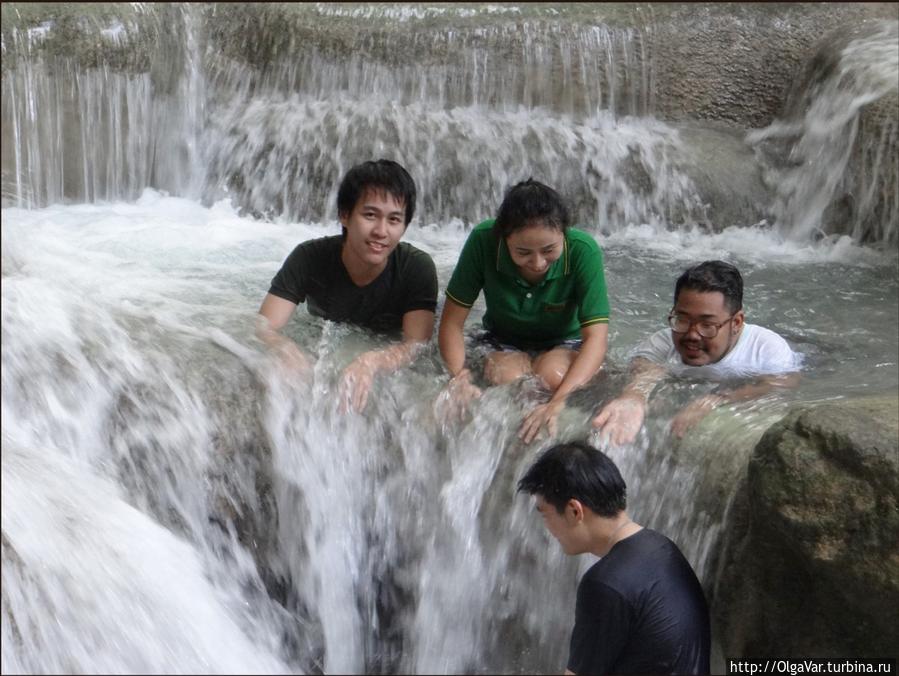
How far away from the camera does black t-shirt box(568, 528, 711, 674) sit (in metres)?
3.21

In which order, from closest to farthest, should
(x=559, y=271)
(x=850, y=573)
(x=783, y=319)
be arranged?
(x=850, y=573) < (x=559, y=271) < (x=783, y=319)

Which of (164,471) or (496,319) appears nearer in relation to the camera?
Answer: (164,471)

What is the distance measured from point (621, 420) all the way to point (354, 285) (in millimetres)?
1140

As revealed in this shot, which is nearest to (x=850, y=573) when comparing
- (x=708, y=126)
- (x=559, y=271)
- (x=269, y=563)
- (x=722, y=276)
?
(x=722, y=276)

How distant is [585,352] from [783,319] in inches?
68.1

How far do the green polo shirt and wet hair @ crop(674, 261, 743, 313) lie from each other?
0.30m

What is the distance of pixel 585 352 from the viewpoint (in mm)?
4191

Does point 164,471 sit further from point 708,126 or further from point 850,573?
point 708,126

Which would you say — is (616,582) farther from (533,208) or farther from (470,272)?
(470,272)

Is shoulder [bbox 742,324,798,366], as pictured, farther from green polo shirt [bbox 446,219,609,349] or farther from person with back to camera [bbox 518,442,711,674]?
person with back to camera [bbox 518,442,711,674]

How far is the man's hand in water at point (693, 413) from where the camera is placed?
3900 millimetres

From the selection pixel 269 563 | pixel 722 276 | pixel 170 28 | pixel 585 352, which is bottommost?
pixel 269 563

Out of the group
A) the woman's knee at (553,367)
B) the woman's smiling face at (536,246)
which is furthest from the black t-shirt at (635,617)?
the woman's smiling face at (536,246)

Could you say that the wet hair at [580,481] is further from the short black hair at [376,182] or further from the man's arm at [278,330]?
the short black hair at [376,182]
